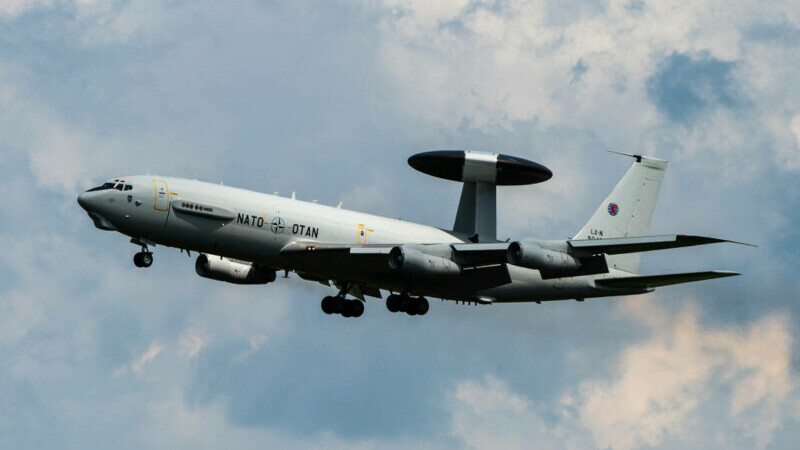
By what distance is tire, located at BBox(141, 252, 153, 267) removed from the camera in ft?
195

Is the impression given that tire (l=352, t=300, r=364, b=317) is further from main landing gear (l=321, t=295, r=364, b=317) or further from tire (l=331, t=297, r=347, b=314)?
tire (l=331, t=297, r=347, b=314)

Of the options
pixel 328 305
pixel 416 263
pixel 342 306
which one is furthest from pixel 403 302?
pixel 416 263

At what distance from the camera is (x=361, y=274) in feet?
211

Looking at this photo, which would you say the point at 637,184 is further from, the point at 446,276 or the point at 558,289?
the point at 446,276

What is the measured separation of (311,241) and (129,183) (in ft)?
31.5

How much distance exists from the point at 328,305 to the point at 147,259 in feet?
42.9

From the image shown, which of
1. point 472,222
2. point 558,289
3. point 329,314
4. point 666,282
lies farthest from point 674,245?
point 329,314

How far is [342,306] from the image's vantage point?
2729 inches

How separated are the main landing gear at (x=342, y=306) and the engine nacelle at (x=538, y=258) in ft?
38.1

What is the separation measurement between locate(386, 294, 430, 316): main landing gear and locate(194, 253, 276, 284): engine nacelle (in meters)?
7.10

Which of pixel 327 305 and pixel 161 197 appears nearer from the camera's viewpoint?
pixel 161 197

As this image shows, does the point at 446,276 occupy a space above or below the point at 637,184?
below

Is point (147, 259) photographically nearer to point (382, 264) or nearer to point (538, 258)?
point (382, 264)

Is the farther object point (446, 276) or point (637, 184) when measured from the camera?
point (637, 184)
